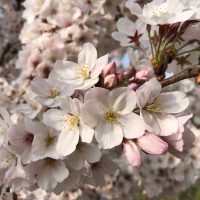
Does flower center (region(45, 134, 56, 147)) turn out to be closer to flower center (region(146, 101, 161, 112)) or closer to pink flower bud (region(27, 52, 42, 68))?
flower center (region(146, 101, 161, 112))

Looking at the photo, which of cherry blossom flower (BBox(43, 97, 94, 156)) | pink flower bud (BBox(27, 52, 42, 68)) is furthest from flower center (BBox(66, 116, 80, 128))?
pink flower bud (BBox(27, 52, 42, 68))

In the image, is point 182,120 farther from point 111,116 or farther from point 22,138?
point 22,138

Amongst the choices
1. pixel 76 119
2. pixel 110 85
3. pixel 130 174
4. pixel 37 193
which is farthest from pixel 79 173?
pixel 130 174

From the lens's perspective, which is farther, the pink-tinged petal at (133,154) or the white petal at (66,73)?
the white petal at (66,73)

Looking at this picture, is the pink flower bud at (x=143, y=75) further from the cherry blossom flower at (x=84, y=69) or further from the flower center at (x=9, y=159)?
the flower center at (x=9, y=159)

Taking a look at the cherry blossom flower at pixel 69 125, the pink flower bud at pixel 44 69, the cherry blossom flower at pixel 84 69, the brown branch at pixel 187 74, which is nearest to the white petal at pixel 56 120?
the cherry blossom flower at pixel 69 125

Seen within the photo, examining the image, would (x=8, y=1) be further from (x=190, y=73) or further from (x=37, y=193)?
(x=190, y=73)

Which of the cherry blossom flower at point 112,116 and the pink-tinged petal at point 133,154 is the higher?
the cherry blossom flower at point 112,116
